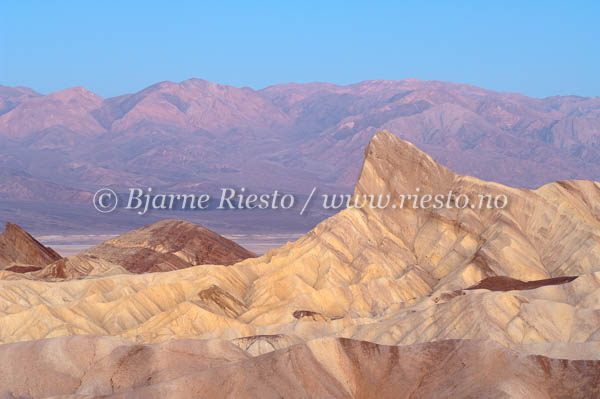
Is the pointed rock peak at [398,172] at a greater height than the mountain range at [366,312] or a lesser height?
greater

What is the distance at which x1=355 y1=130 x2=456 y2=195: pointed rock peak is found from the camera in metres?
62.8

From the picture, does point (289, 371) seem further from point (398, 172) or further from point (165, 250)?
point (165, 250)

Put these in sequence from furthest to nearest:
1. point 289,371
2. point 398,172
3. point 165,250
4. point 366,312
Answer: point 165,250, point 398,172, point 366,312, point 289,371

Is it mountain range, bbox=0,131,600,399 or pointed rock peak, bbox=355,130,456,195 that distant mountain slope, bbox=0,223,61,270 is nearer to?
mountain range, bbox=0,131,600,399

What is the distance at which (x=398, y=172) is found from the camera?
207 ft

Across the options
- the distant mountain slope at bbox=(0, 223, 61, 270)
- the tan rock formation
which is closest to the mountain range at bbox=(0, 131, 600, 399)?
the tan rock formation

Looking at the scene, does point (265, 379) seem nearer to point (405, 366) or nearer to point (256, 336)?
point (405, 366)

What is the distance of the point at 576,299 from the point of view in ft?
150

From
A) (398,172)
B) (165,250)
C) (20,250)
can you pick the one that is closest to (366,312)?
(398,172)

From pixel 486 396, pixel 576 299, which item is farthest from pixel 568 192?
pixel 486 396

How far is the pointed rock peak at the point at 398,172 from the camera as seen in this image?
62.8 m

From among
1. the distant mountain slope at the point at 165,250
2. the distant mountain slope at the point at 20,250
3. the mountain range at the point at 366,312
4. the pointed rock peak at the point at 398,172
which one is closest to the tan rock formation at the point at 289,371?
the mountain range at the point at 366,312

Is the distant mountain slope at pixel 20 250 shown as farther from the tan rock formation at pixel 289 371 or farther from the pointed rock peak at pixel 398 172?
the tan rock formation at pixel 289 371

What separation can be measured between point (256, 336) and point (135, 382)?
12817mm
